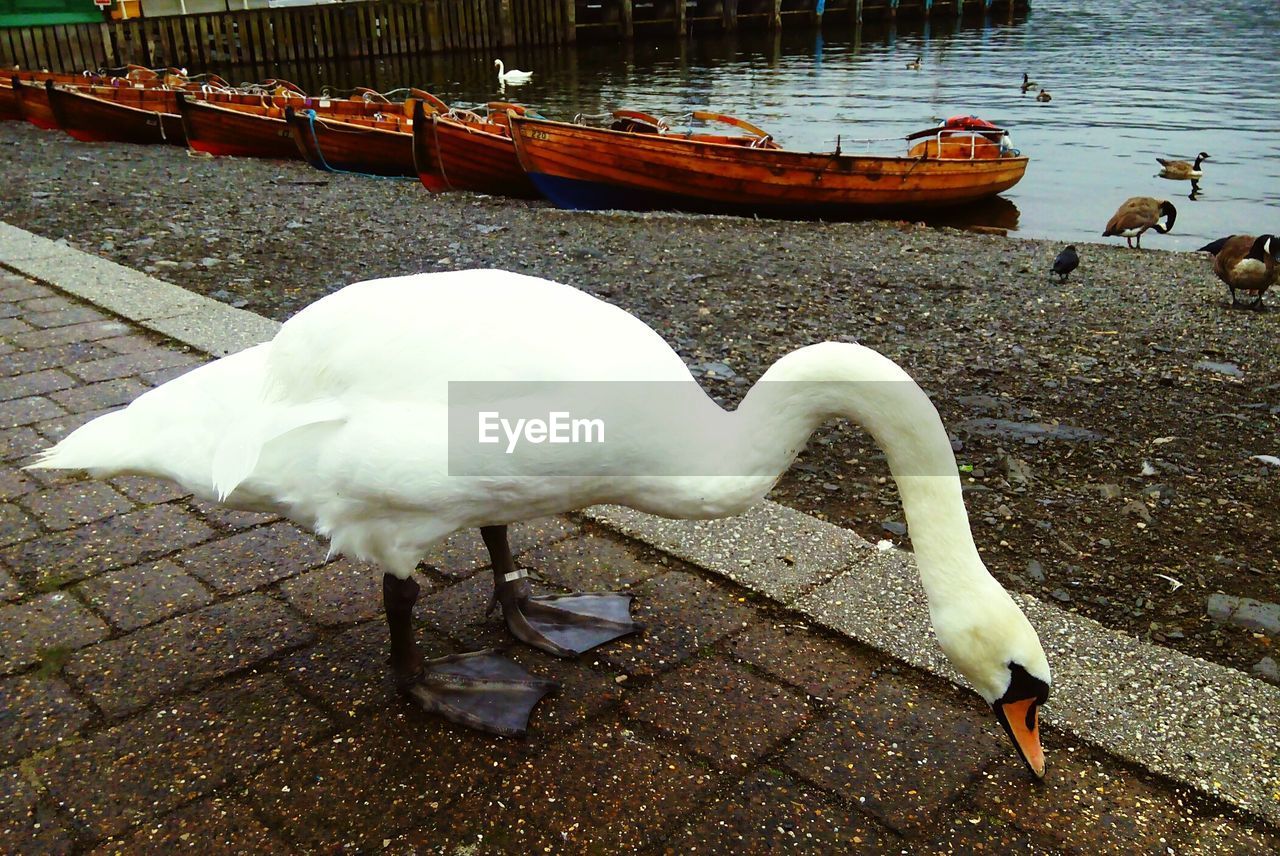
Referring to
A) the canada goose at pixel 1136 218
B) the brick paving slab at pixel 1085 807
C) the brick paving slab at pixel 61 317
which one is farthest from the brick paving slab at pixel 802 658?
the canada goose at pixel 1136 218

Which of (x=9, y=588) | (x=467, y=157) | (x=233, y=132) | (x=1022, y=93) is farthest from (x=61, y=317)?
(x=1022, y=93)

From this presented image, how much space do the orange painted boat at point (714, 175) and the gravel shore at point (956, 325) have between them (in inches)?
23.1

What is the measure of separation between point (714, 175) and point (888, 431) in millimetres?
10210

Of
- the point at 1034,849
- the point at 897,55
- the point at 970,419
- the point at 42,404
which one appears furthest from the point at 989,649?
the point at 897,55

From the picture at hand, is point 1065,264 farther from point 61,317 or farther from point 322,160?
point 322,160

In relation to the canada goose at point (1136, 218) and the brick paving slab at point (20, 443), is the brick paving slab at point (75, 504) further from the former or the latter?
the canada goose at point (1136, 218)

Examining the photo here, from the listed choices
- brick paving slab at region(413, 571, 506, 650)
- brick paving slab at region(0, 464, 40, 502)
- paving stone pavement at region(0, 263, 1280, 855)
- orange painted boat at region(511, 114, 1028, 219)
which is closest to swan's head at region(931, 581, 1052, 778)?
paving stone pavement at region(0, 263, 1280, 855)

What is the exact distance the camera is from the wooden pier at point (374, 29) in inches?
1129

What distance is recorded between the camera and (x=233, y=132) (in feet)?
52.2

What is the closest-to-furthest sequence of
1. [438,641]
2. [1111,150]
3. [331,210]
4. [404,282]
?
[404,282], [438,641], [331,210], [1111,150]

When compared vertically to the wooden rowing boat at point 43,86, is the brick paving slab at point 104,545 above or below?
below

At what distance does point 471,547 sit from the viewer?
3689 millimetres

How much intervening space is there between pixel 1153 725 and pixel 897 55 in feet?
121

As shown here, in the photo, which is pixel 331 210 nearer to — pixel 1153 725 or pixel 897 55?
pixel 1153 725
